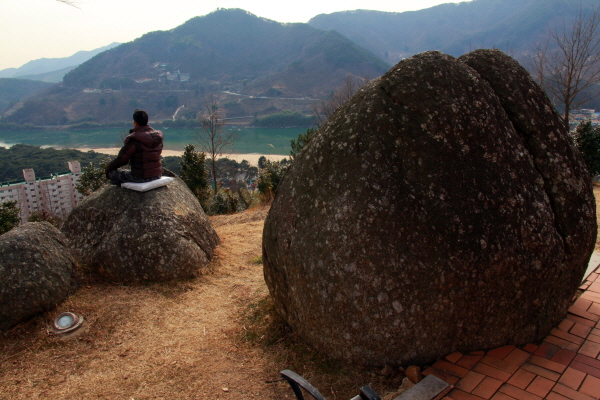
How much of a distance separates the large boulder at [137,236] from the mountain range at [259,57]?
3732 cm

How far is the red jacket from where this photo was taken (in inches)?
237

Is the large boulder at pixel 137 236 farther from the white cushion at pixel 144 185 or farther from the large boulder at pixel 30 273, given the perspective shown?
the large boulder at pixel 30 273

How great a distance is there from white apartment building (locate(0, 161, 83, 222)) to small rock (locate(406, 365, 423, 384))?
30717mm

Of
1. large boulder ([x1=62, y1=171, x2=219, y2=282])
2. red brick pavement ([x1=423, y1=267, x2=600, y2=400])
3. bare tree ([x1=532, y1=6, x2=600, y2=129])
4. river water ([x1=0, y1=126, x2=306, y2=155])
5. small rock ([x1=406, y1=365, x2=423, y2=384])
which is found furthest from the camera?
river water ([x1=0, y1=126, x2=306, y2=155])

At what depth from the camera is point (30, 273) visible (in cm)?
426

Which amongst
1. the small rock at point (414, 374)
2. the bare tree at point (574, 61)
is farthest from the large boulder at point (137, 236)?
the bare tree at point (574, 61)

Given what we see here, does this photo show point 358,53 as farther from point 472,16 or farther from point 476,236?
point 476,236

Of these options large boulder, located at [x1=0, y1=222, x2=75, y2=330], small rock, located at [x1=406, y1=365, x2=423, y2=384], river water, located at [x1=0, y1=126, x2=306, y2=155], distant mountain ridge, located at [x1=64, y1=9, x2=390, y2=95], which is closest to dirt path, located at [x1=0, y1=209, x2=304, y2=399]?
large boulder, located at [x1=0, y1=222, x2=75, y2=330]

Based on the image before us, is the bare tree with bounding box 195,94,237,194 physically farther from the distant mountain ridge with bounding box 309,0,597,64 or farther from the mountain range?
the distant mountain ridge with bounding box 309,0,597,64

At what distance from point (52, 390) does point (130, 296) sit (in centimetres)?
179

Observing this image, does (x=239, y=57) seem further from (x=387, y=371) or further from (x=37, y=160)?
(x=387, y=371)

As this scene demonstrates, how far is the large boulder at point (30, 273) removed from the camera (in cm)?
Result: 408

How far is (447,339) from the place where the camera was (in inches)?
124

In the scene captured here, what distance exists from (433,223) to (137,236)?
4.36m
